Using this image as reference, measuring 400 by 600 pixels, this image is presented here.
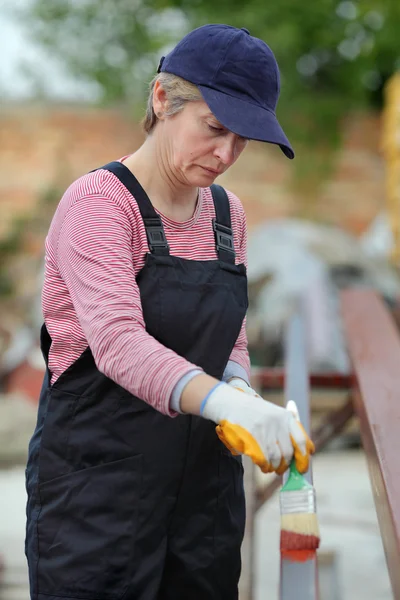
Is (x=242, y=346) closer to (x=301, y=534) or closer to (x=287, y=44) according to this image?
(x=301, y=534)

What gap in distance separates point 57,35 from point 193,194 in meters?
12.7

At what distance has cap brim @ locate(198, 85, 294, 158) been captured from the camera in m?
1.46

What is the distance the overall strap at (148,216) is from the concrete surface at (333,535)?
2411 millimetres

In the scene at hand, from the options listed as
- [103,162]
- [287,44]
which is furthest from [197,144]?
[287,44]

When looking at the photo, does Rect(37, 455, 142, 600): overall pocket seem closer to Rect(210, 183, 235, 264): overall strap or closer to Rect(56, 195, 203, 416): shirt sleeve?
Rect(56, 195, 203, 416): shirt sleeve

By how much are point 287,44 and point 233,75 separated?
1054 cm

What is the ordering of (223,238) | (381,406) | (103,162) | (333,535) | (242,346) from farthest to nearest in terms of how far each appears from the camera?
(103,162)
(333,535)
(381,406)
(242,346)
(223,238)

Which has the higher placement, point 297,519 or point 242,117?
point 242,117

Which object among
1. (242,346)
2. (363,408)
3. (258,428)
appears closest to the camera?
(258,428)

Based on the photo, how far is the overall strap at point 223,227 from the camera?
5.41 feet

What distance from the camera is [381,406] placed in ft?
6.73

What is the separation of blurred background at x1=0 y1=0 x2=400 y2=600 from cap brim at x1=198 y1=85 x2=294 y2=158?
206 inches

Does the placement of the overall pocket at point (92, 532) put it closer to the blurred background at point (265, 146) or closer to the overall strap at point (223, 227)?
the overall strap at point (223, 227)

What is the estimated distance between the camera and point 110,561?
59.9 inches
